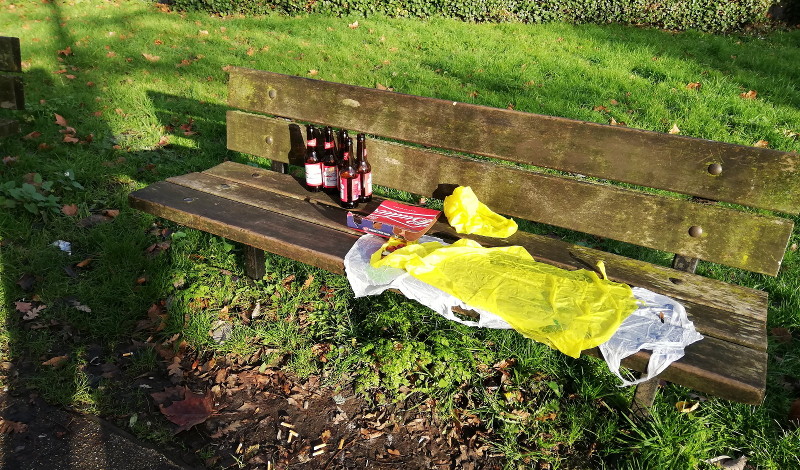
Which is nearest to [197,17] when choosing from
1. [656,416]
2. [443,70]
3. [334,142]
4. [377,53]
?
[377,53]

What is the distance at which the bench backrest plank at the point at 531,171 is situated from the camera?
240 cm

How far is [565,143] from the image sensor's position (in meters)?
2.68

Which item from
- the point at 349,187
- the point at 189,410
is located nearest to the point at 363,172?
the point at 349,187

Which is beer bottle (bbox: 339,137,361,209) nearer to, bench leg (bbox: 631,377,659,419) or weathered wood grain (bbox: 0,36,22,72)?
bench leg (bbox: 631,377,659,419)

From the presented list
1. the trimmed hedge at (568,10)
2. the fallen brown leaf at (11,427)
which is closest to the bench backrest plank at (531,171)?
the fallen brown leaf at (11,427)

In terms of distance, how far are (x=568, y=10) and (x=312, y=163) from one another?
303 inches

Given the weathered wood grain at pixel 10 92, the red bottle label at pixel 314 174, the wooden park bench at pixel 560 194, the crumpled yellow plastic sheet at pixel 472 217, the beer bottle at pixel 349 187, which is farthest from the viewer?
the weathered wood grain at pixel 10 92

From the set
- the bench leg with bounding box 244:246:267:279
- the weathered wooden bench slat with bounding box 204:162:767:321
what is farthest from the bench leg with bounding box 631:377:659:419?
the bench leg with bounding box 244:246:267:279

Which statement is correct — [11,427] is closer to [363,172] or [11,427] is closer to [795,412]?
[363,172]

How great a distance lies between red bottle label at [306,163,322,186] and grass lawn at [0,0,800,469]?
62 cm

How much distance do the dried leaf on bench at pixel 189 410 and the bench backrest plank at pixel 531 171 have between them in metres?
1.52

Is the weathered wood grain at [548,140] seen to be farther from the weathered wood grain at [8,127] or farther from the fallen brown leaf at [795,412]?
the weathered wood grain at [8,127]

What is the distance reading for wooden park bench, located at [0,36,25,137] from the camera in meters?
4.43

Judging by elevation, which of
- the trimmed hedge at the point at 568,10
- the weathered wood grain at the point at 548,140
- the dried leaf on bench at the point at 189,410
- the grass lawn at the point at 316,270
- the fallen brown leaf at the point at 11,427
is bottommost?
the fallen brown leaf at the point at 11,427
